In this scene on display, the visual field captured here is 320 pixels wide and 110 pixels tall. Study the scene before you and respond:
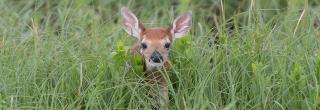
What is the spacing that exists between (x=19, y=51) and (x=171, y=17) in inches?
55.1

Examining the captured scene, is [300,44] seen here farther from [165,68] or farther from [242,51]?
[165,68]

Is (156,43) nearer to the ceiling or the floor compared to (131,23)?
nearer to the floor

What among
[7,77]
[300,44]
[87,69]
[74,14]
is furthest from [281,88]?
[74,14]

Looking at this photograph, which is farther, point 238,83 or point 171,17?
point 171,17

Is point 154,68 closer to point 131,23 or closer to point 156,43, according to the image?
point 156,43

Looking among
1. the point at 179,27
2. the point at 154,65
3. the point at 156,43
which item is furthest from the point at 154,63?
the point at 179,27

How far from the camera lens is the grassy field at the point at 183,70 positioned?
523 centimetres

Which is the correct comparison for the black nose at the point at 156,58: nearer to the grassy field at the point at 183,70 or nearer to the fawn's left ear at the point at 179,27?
the grassy field at the point at 183,70

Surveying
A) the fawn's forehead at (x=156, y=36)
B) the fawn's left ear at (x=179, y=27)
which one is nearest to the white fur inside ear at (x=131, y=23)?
the fawn's forehead at (x=156, y=36)

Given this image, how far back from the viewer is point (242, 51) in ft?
18.6

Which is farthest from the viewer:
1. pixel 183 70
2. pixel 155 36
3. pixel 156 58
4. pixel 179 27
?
pixel 179 27

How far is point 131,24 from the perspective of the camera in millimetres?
5883

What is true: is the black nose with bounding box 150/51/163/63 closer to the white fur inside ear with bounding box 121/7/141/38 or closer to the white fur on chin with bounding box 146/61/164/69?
the white fur on chin with bounding box 146/61/164/69

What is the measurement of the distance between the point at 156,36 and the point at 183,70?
293 millimetres
